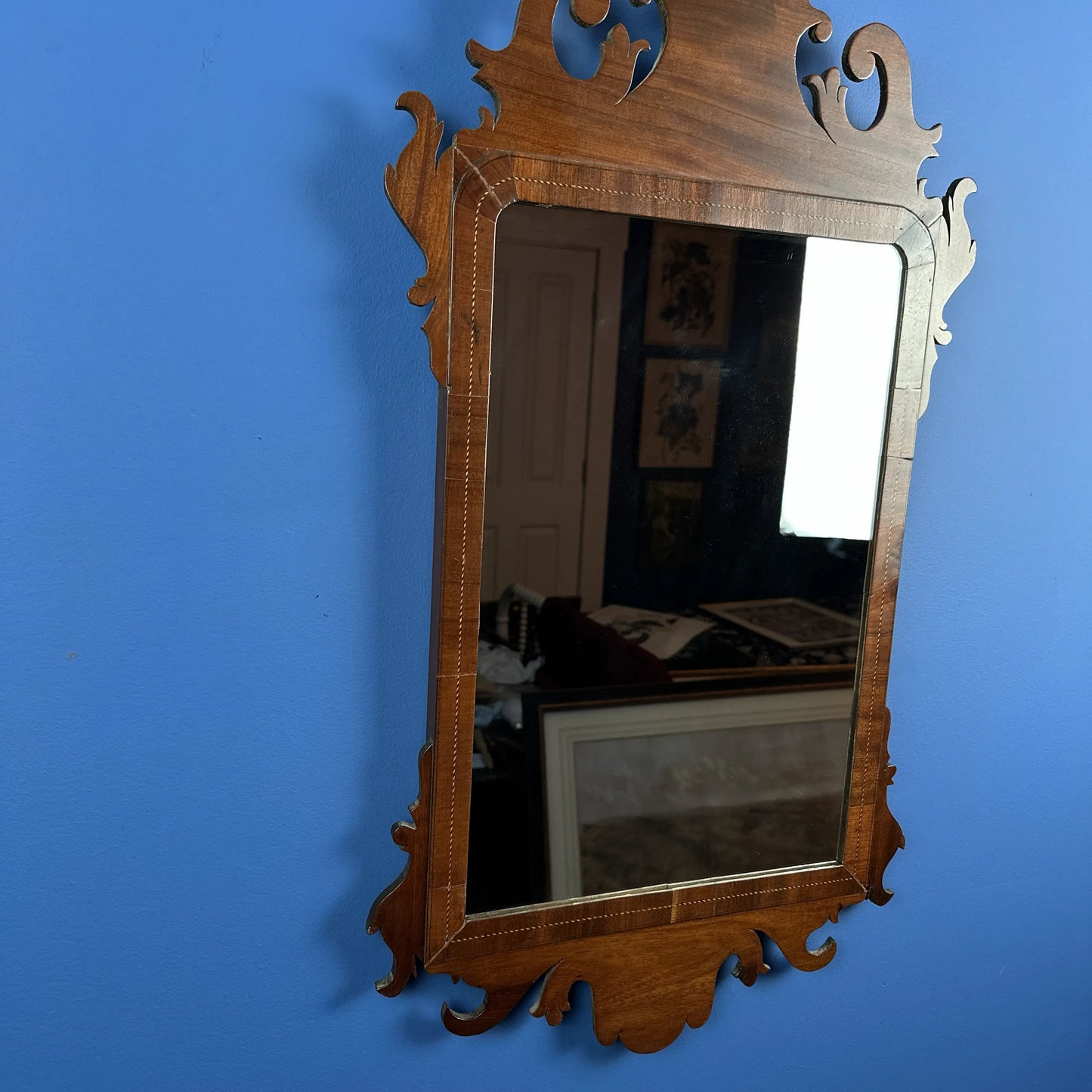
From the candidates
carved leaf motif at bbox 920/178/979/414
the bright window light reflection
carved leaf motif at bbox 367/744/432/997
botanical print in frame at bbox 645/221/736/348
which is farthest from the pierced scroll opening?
carved leaf motif at bbox 367/744/432/997

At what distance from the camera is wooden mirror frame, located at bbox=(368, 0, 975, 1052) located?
100cm

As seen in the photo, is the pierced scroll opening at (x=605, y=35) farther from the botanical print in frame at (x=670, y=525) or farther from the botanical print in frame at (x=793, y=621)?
the botanical print in frame at (x=793, y=621)

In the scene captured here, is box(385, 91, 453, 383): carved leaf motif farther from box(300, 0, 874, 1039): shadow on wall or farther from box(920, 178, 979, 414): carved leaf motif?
box(920, 178, 979, 414): carved leaf motif

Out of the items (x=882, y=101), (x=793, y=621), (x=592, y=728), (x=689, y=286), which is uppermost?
(x=882, y=101)

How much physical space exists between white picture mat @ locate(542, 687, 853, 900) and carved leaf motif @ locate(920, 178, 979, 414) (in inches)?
16.9

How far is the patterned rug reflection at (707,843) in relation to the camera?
117cm

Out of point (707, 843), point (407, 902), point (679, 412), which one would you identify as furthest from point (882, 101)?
point (407, 902)

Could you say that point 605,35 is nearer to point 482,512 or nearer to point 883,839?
point 482,512

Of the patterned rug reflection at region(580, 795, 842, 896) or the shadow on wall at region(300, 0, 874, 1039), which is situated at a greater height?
the shadow on wall at region(300, 0, 874, 1039)

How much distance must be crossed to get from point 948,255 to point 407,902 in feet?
3.28

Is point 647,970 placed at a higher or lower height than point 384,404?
lower

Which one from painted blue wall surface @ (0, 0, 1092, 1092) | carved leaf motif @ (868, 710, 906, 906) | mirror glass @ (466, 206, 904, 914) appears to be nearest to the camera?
painted blue wall surface @ (0, 0, 1092, 1092)

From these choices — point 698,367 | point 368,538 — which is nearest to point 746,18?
point 698,367

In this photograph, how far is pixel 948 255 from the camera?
1.22 meters
